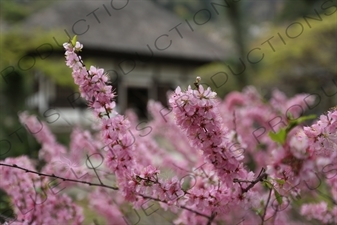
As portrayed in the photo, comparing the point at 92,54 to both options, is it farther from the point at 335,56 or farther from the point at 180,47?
the point at 335,56

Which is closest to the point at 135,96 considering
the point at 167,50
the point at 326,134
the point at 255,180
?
the point at 167,50

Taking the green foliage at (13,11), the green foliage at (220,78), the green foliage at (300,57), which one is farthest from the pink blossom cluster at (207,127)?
the green foliage at (220,78)

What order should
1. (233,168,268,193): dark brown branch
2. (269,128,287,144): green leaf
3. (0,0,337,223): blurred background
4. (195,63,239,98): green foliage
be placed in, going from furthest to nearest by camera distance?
(195,63,239,98): green foliage < (0,0,337,223): blurred background < (233,168,268,193): dark brown branch < (269,128,287,144): green leaf

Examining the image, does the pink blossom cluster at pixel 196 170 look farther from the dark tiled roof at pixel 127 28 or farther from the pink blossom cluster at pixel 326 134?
the dark tiled roof at pixel 127 28

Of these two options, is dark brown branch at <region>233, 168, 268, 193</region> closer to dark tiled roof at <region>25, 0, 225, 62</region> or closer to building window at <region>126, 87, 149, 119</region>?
dark tiled roof at <region>25, 0, 225, 62</region>

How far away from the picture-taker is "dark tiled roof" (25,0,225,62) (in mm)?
10555

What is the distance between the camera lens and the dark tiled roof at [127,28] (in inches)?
416

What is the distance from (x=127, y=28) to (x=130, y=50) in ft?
4.35

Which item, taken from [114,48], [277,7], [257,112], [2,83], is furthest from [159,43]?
[257,112]

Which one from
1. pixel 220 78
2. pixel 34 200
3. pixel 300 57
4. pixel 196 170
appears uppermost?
pixel 220 78

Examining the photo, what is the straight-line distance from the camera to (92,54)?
10.5m

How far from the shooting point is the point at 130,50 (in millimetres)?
10734

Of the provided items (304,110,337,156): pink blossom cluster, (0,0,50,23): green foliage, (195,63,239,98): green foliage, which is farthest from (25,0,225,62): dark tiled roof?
(304,110,337,156): pink blossom cluster

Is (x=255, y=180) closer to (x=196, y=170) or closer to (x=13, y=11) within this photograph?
(x=196, y=170)
